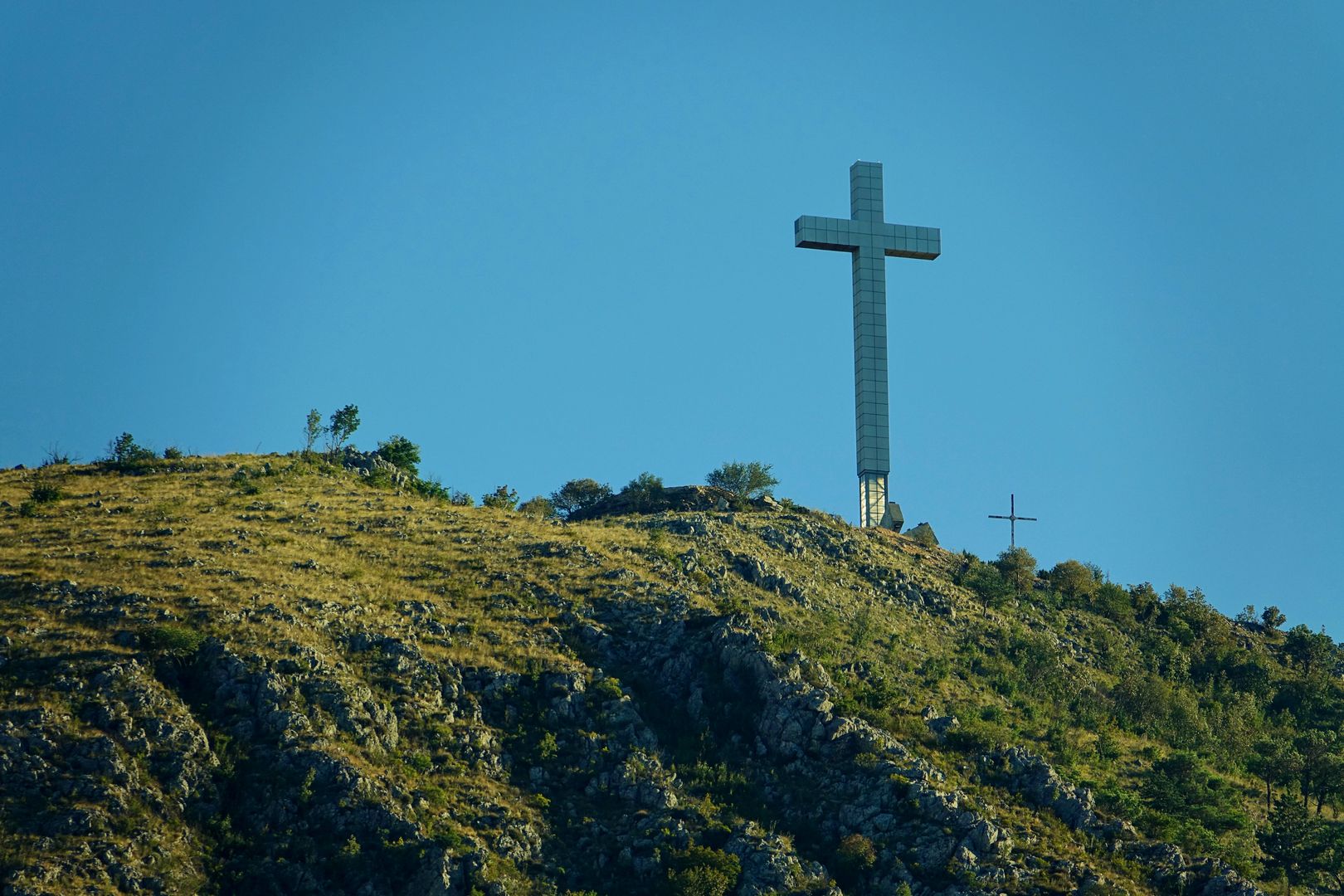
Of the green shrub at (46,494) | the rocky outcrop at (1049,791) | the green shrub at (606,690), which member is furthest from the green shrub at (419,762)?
the green shrub at (46,494)

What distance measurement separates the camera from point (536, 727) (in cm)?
6612

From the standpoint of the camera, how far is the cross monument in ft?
346

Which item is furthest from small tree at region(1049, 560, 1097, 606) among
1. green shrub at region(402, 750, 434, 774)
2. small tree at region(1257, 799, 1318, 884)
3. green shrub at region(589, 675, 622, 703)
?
green shrub at region(402, 750, 434, 774)

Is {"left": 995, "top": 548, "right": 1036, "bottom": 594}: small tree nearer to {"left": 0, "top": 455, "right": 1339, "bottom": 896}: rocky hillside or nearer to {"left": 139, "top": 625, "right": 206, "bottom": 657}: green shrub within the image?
{"left": 0, "top": 455, "right": 1339, "bottom": 896}: rocky hillside

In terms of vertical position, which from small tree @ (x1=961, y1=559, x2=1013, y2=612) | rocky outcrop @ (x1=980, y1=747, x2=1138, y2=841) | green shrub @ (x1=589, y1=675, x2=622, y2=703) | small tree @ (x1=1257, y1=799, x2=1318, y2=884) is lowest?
small tree @ (x1=1257, y1=799, x2=1318, y2=884)

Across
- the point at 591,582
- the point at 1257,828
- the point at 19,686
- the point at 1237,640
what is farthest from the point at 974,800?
the point at 1237,640

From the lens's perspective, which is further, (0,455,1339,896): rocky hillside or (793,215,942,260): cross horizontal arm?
(793,215,942,260): cross horizontal arm

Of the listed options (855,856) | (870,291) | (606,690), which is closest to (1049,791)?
(855,856)

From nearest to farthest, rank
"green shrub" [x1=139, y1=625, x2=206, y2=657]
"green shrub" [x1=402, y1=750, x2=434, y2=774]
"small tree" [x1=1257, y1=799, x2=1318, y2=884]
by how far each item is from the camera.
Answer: "green shrub" [x1=402, y1=750, x2=434, y2=774], "green shrub" [x1=139, y1=625, x2=206, y2=657], "small tree" [x1=1257, y1=799, x2=1318, y2=884]

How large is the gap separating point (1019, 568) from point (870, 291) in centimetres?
2057

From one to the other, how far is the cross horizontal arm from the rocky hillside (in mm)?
26794

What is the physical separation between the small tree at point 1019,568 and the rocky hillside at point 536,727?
44.8ft

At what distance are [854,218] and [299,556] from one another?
4902 centimetres

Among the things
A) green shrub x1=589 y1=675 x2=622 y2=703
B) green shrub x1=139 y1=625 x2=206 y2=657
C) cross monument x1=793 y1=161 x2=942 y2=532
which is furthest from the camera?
cross monument x1=793 y1=161 x2=942 y2=532
